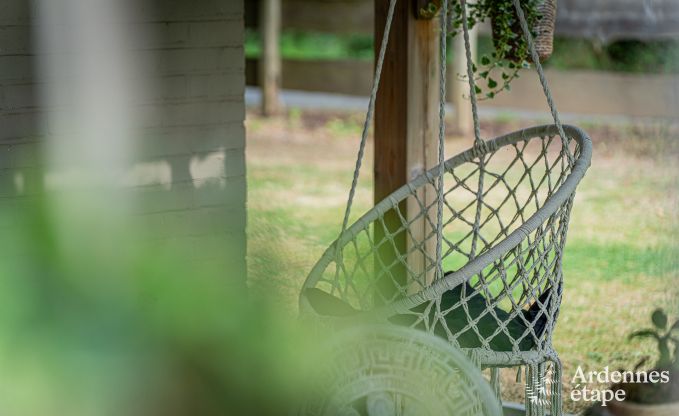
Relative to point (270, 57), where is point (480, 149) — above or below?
above

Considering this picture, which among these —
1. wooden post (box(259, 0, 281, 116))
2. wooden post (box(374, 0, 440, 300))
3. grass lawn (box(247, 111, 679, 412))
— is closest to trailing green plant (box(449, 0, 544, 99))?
wooden post (box(374, 0, 440, 300))

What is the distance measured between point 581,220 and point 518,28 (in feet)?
9.69

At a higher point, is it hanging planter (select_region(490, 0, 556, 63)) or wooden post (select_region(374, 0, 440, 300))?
hanging planter (select_region(490, 0, 556, 63))

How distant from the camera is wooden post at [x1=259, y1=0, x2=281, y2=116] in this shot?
26.2 ft

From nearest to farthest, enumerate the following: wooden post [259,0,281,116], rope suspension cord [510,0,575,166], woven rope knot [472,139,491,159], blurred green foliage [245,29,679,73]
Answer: rope suspension cord [510,0,575,166] < woven rope knot [472,139,491,159] < blurred green foliage [245,29,679,73] < wooden post [259,0,281,116]

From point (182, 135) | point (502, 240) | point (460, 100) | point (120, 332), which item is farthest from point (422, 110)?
point (460, 100)

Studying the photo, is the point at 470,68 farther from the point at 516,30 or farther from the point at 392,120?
the point at 392,120

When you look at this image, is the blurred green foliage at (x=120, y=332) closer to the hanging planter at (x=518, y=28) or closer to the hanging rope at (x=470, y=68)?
the hanging rope at (x=470, y=68)

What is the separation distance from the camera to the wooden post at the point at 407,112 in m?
3.05

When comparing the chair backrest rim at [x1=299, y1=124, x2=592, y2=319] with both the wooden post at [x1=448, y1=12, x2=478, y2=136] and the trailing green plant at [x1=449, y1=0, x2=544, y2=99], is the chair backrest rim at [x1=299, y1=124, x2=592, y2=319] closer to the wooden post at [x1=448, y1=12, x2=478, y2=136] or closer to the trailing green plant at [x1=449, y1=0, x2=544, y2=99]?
the trailing green plant at [x1=449, y1=0, x2=544, y2=99]

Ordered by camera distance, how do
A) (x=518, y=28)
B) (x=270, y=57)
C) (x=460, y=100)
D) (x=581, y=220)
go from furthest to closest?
(x=270, y=57), (x=460, y=100), (x=581, y=220), (x=518, y=28)

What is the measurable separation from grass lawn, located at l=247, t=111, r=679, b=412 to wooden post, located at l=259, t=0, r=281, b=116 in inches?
6.5

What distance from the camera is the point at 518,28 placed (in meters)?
2.75

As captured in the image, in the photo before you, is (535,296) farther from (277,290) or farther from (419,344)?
(277,290)
